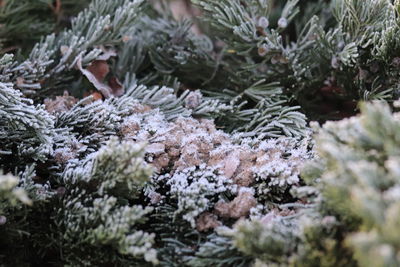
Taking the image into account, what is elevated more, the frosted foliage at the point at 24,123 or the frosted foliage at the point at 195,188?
the frosted foliage at the point at 24,123

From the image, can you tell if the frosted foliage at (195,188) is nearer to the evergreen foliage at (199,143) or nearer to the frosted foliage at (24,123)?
the evergreen foliage at (199,143)

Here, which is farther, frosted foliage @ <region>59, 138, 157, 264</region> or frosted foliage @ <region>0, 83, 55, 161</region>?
frosted foliage @ <region>0, 83, 55, 161</region>

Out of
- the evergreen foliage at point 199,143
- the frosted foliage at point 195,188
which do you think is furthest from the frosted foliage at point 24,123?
the frosted foliage at point 195,188

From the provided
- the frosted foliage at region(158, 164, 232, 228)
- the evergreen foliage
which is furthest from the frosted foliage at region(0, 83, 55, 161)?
the frosted foliage at region(158, 164, 232, 228)

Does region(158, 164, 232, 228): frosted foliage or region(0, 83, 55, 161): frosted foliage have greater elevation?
region(0, 83, 55, 161): frosted foliage

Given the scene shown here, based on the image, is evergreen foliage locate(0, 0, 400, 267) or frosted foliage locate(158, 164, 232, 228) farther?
frosted foliage locate(158, 164, 232, 228)

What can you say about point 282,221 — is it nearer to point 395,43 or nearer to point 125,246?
point 125,246

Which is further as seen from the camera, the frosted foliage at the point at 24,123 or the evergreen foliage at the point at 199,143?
the frosted foliage at the point at 24,123

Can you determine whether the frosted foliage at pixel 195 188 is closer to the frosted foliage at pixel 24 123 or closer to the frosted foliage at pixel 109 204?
the frosted foliage at pixel 109 204

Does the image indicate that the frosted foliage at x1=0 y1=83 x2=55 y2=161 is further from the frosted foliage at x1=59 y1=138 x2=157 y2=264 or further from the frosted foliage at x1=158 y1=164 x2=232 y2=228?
the frosted foliage at x1=158 y1=164 x2=232 y2=228

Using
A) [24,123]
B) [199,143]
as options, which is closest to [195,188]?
[199,143]

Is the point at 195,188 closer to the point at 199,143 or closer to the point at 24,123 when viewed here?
the point at 199,143

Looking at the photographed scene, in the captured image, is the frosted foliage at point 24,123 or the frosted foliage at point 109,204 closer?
the frosted foliage at point 109,204
